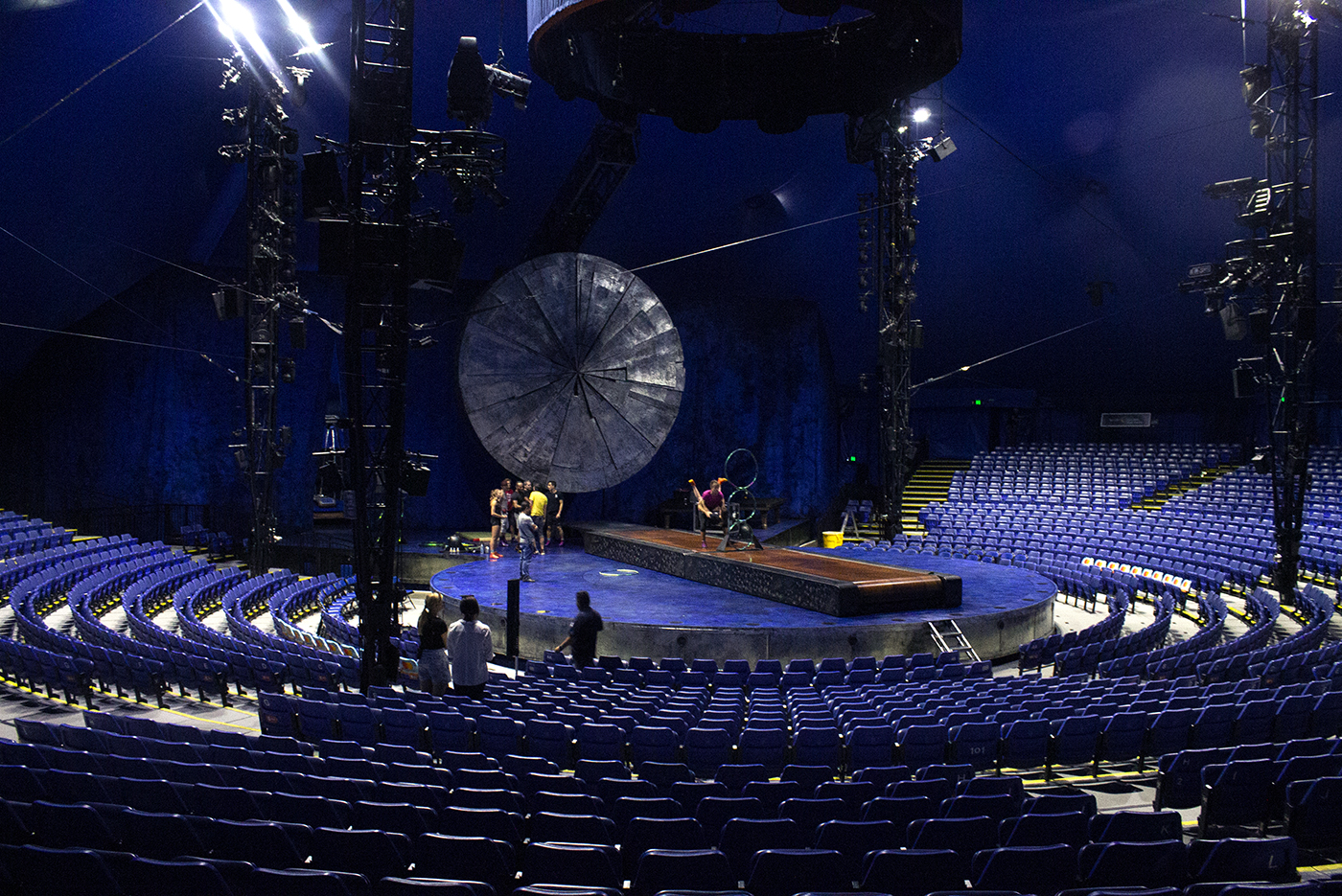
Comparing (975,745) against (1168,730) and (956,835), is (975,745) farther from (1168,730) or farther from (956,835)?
(956,835)

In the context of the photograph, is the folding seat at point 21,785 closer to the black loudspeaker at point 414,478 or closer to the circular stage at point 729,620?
the black loudspeaker at point 414,478

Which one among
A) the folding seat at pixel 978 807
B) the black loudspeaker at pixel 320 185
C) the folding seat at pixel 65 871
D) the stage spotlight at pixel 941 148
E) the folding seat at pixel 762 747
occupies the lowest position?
the folding seat at pixel 762 747

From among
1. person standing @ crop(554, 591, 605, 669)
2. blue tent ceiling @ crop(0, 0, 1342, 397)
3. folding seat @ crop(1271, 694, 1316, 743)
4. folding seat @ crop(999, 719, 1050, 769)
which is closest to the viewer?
folding seat @ crop(999, 719, 1050, 769)

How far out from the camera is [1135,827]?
17.6 ft

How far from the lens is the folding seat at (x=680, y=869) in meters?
4.41

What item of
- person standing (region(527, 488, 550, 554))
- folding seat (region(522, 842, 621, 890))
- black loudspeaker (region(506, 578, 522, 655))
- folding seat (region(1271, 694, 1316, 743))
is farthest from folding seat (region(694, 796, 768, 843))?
person standing (region(527, 488, 550, 554))

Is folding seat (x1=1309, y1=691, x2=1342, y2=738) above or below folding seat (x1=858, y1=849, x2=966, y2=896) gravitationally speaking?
below

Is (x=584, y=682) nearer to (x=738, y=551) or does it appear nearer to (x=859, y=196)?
(x=738, y=551)

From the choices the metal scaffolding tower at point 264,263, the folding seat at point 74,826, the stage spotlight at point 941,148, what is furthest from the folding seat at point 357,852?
the stage spotlight at point 941,148

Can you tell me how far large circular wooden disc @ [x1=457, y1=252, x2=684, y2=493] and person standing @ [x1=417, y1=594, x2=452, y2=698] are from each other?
14.6 m

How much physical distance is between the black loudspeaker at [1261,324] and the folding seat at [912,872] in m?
15.9

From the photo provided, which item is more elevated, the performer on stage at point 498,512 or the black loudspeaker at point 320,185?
the black loudspeaker at point 320,185

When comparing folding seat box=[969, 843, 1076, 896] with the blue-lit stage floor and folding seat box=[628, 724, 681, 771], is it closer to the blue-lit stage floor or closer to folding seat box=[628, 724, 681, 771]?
folding seat box=[628, 724, 681, 771]

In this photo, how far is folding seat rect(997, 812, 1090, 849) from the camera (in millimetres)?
5199
